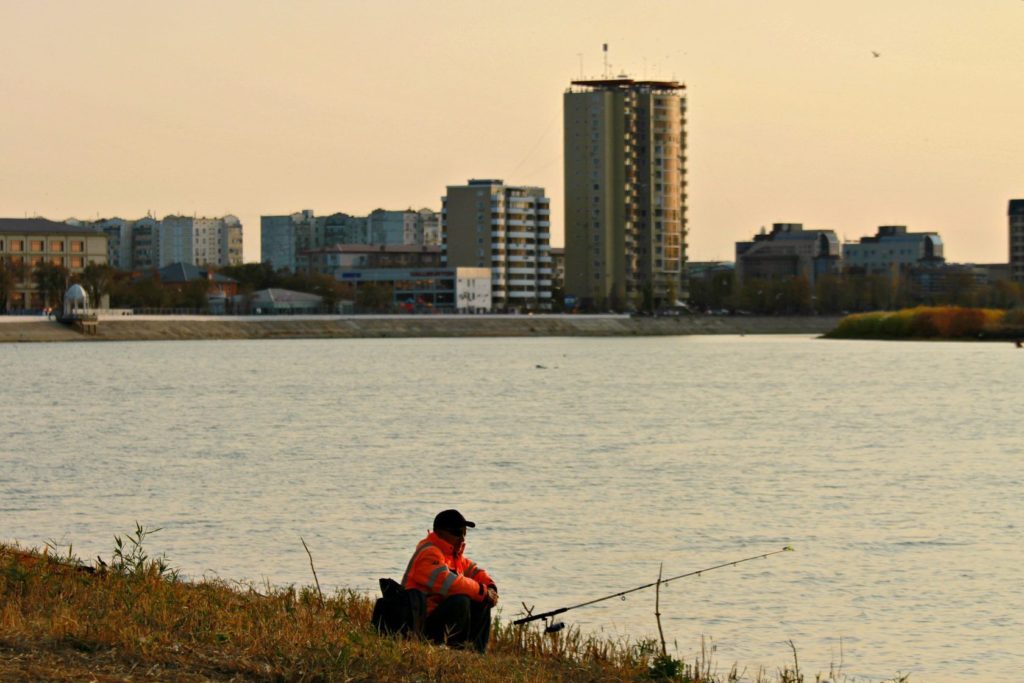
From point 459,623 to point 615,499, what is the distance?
53.8 feet

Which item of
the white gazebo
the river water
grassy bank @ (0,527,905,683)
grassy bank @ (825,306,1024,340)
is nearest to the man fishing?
grassy bank @ (0,527,905,683)

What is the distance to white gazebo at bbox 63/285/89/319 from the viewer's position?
572 ft

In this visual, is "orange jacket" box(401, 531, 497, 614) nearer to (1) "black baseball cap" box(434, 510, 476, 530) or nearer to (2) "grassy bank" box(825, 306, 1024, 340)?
(1) "black baseball cap" box(434, 510, 476, 530)

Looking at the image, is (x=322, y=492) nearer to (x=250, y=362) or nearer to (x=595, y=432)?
(x=595, y=432)

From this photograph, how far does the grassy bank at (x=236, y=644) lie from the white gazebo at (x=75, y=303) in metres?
162

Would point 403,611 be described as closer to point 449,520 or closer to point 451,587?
point 451,587

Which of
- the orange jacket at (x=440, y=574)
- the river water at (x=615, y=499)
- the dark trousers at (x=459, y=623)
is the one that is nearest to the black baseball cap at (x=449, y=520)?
the orange jacket at (x=440, y=574)

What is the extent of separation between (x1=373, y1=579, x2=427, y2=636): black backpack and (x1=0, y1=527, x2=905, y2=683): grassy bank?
21 centimetres

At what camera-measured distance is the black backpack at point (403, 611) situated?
1373 centimetres

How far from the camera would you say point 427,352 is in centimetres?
14700

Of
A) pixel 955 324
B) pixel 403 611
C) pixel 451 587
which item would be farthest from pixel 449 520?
pixel 955 324

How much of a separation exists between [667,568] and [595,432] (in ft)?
85.7

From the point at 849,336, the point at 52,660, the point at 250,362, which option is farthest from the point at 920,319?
the point at 52,660

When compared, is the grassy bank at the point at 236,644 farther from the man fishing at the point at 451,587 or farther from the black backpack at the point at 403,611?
the man fishing at the point at 451,587
